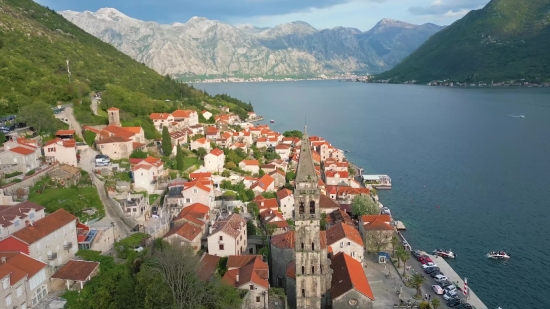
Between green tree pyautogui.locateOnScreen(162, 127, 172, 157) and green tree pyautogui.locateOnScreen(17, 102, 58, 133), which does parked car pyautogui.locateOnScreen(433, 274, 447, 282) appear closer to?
green tree pyautogui.locateOnScreen(162, 127, 172, 157)

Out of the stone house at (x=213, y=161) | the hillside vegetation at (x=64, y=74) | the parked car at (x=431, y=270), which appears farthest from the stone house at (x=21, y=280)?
the hillside vegetation at (x=64, y=74)

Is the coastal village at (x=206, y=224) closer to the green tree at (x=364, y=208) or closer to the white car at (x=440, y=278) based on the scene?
the green tree at (x=364, y=208)

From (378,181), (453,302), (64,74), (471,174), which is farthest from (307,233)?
(64,74)

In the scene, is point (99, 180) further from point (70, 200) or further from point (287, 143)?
point (287, 143)

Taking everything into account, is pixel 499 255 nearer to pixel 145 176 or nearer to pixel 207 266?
pixel 207 266

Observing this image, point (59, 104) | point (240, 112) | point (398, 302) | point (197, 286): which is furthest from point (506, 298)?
point (240, 112)

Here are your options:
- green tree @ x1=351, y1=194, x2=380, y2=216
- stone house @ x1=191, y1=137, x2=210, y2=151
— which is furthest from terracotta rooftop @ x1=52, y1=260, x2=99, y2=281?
stone house @ x1=191, y1=137, x2=210, y2=151

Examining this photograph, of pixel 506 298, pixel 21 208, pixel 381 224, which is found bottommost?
pixel 506 298
